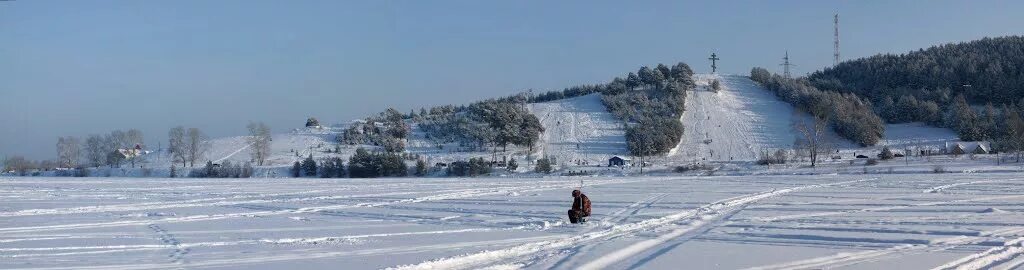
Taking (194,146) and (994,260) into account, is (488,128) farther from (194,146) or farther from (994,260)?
(994,260)

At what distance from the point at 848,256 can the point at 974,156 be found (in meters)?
44.6

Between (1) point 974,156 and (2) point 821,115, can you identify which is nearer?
(1) point 974,156

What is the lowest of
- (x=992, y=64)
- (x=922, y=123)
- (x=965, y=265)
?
(x=965, y=265)

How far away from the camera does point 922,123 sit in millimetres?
72375

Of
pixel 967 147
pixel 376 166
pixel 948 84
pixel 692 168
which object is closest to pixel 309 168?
pixel 376 166

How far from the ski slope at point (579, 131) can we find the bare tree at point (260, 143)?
2071cm

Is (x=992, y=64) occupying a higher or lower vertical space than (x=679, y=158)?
higher

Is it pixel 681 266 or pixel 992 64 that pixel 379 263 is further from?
pixel 992 64

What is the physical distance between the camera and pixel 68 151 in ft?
270

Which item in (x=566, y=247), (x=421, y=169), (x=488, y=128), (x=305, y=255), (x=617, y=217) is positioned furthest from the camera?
(x=488, y=128)

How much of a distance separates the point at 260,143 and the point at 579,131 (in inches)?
1023

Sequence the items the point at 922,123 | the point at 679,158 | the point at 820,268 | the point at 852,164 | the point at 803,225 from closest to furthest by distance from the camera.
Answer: the point at 820,268 → the point at 803,225 → the point at 852,164 → the point at 679,158 → the point at 922,123

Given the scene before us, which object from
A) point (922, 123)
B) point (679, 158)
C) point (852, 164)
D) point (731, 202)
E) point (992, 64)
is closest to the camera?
point (731, 202)

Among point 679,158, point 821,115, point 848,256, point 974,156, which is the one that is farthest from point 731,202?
point 821,115
